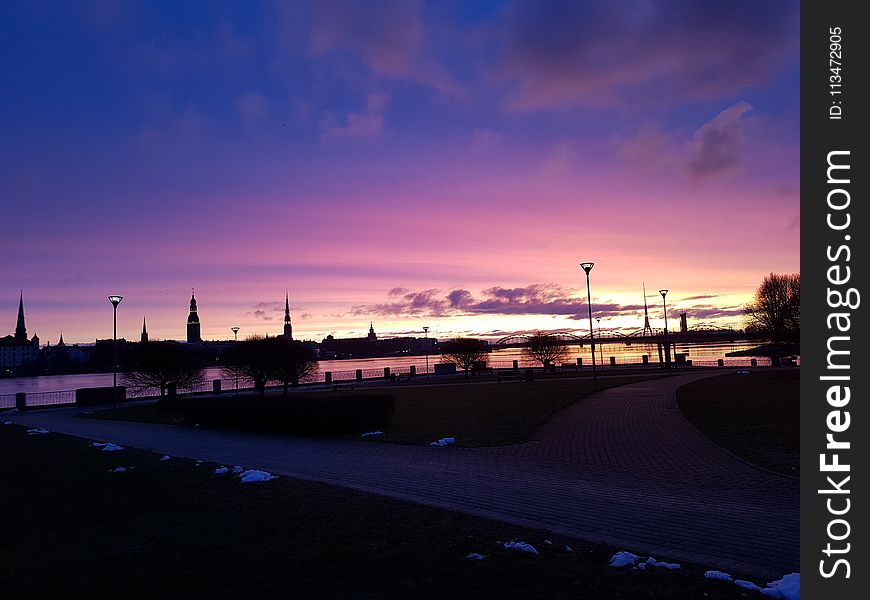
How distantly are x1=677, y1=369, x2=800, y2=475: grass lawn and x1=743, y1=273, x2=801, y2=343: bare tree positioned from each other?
15513 millimetres

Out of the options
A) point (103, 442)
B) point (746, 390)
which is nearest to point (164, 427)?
point (103, 442)

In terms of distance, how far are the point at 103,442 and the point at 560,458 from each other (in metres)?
13.0

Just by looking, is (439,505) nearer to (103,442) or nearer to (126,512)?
(126,512)

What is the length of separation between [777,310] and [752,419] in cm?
3186

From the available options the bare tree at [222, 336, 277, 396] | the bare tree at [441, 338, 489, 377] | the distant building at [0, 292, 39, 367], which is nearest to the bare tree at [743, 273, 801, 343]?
the bare tree at [441, 338, 489, 377]

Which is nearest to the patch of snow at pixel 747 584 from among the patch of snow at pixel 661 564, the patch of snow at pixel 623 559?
the patch of snow at pixel 661 564

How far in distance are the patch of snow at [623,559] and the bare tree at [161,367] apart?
1276 inches

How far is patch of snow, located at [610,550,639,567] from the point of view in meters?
5.23

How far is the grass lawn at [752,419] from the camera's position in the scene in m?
11.6

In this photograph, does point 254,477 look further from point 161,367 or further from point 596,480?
point 161,367

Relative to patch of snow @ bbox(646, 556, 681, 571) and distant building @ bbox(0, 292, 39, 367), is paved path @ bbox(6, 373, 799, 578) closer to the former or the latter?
patch of snow @ bbox(646, 556, 681, 571)

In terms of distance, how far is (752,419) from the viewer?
651 inches

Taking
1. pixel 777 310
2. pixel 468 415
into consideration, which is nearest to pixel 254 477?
pixel 468 415
